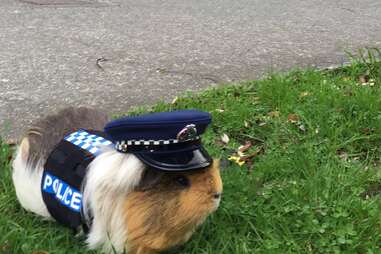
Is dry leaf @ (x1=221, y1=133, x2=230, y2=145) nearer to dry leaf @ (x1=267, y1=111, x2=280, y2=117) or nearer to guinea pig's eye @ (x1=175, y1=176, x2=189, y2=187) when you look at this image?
dry leaf @ (x1=267, y1=111, x2=280, y2=117)

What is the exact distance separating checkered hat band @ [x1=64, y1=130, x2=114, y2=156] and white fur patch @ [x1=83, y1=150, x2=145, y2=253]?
64mm

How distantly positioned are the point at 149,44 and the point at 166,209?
9.36 feet

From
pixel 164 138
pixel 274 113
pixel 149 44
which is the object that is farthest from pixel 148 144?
pixel 149 44

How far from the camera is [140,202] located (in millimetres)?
1812

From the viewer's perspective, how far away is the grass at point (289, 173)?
7.00 feet

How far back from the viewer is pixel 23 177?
220 centimetres

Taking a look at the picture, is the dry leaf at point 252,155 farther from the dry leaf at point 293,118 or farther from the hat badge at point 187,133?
the hat badge at point 187,133

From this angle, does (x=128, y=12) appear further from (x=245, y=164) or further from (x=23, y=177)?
(x=23, y=177)

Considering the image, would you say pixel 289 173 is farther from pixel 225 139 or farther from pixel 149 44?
pixel 149 44

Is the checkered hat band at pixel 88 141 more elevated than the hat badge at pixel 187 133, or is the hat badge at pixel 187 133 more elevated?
the hat badge at pixel 187 133

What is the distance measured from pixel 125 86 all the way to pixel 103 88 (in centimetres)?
14

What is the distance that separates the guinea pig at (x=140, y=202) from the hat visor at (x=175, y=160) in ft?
0.09

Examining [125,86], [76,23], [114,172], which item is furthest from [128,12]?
[114,172]

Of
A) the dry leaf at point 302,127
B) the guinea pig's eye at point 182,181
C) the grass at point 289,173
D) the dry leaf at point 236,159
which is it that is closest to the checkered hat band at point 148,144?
the guinea pig's eye at point 182,181
